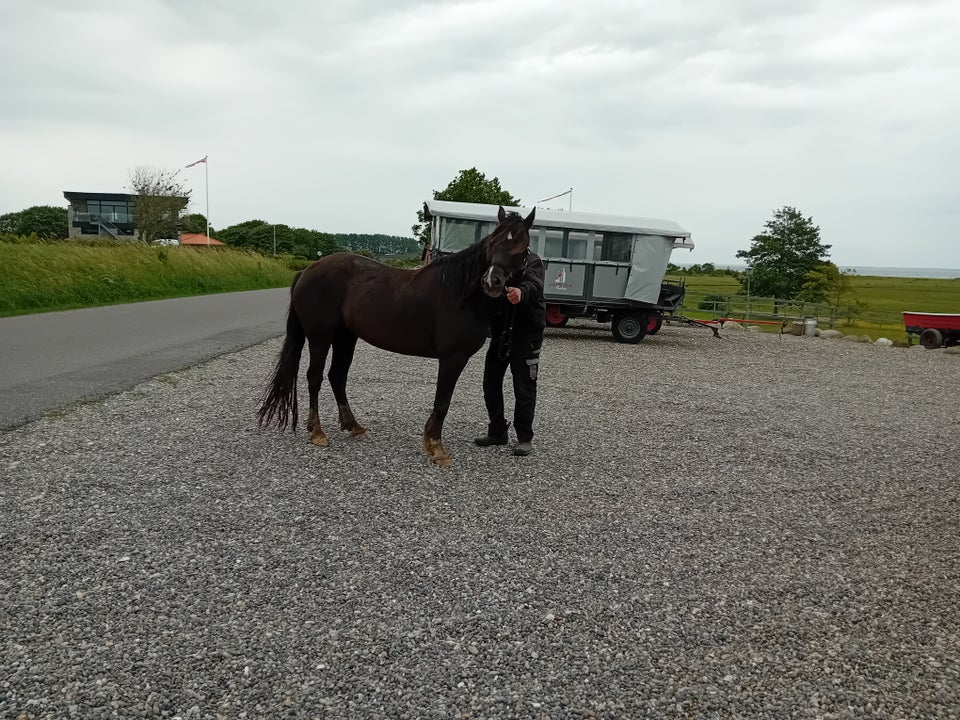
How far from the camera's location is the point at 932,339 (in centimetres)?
1792

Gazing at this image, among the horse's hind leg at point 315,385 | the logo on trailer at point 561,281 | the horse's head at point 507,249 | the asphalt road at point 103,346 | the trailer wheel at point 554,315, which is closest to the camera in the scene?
the horse's head at point 507,249

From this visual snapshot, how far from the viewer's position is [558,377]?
9953 mm

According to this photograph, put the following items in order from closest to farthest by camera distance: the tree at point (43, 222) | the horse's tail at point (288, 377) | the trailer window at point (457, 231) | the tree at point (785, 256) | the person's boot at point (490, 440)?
the horse's tail at point (288, 377) → the person's boot at point (490, 440) → the trailer window at point (457, 231) → the tree at point (785, 256) → the tree at point (43, 222)

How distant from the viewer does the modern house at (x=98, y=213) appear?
7850cm

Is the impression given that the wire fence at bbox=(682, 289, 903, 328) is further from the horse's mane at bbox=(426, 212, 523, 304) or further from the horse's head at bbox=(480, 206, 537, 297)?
the horse's head at bbox=(480, 206, 537, 297)

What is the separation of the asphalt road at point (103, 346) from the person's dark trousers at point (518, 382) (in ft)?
12.5

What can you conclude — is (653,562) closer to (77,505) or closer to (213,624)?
(213,624)

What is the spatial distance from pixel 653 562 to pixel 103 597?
2.57m

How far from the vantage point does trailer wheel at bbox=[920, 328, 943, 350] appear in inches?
703

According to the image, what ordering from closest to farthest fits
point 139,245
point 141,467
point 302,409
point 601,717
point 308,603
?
point 601,717
point 308,603
point 141,467
point 302,409
point 139,245

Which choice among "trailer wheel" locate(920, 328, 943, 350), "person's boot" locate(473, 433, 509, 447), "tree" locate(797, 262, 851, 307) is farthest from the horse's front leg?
"tree" locate(797, 262, 851, 307)

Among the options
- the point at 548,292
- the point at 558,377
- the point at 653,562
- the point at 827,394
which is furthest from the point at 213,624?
the point at 548,292

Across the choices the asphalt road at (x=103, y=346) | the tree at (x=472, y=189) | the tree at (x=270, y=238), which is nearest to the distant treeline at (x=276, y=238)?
the tree at (x=270, y=238)

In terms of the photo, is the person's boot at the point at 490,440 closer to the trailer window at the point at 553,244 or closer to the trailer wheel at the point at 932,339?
the trailer window at the point at 553,244
